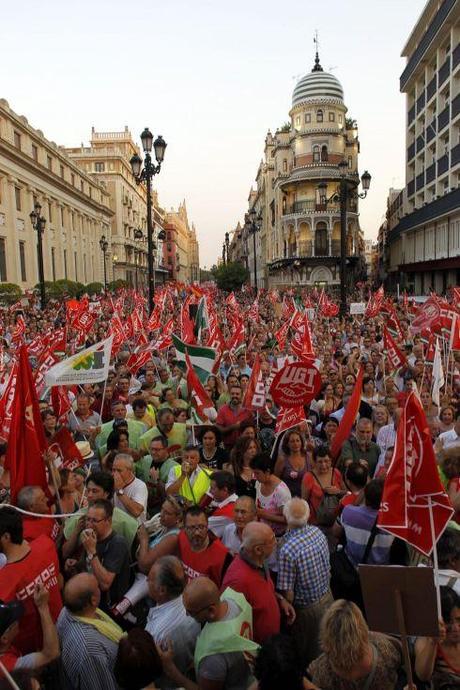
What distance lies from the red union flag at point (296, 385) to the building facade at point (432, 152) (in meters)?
30.7

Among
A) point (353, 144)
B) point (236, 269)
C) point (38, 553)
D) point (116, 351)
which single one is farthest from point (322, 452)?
point (353, 144)

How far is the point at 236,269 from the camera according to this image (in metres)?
68.1

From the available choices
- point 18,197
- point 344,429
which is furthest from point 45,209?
point 344,429

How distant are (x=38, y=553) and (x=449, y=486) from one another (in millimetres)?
3370

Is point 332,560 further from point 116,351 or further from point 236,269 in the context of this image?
point 236,269

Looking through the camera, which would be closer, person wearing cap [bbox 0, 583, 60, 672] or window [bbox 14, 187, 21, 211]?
person wearing cap [bbox 0, 583, 60, 672]

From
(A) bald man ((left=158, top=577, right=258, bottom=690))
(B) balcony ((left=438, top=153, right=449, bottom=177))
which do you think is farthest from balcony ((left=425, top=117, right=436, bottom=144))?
(A) bald man ((left=158, top=577, right=258, bottom=690))

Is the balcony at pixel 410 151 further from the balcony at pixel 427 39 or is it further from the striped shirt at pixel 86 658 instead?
the striped shirt at pixel 86 658

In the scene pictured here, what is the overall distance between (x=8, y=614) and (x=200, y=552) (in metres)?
1.37

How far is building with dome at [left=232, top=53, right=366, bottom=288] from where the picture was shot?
61281 millimetres

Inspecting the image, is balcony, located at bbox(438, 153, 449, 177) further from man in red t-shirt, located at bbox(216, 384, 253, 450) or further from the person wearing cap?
the person wearing cap

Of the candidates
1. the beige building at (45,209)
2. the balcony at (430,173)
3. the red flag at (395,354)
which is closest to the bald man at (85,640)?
the red flag at (395,354)

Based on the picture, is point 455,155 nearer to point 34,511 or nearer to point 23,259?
point 23,259

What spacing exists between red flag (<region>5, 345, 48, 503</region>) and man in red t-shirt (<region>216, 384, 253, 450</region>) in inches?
114
